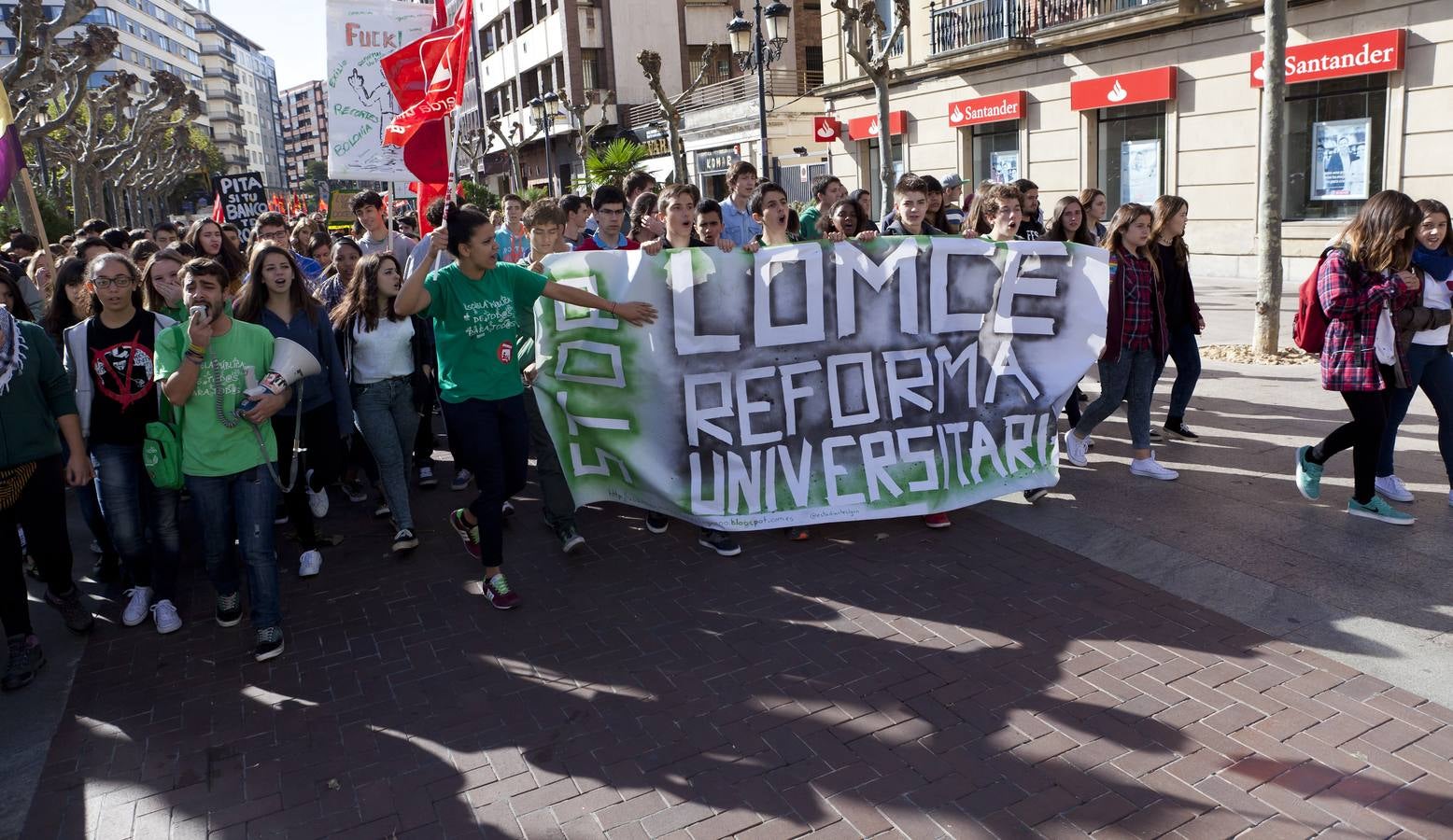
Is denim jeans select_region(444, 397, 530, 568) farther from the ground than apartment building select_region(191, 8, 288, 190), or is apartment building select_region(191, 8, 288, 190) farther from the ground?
apartment building select_region(191, 8, 288, 190)

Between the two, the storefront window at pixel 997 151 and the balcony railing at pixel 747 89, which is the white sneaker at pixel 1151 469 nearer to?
the storefront window at pixel 997 151

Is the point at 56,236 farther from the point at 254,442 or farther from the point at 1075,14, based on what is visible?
the point at 254,442

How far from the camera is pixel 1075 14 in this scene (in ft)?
66.0

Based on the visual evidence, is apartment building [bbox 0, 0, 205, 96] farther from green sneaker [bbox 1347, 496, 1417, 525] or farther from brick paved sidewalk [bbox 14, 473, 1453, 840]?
green sneaker [bbox 1347, 496, 1417, 525]

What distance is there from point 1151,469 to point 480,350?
166 inches

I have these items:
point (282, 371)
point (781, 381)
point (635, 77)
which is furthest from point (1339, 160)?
point (635, 77)

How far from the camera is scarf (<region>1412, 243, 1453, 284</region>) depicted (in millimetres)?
5480

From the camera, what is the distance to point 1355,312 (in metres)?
5.42

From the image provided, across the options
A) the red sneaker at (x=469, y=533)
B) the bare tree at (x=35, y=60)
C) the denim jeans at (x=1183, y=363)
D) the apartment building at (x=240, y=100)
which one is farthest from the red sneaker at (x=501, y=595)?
the apartment building at (x=240, y=100)

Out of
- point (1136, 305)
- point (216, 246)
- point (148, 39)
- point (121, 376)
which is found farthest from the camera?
point (148, 39)

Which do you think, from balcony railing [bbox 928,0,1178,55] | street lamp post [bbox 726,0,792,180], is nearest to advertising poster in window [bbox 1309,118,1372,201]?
balcony railing [bbox 928,0,1178,55]

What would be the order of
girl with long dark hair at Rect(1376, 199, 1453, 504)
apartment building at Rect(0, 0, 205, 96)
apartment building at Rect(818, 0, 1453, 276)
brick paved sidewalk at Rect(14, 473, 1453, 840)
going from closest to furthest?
1. brick paved sidewalk at Rect(14, 473, 1453, 840)
2. girl with long dark hair at Rect(1376, 199, 1453, 504)
3. apartment building at Rect(818, 0, 1453, 276)
4. apartment building at Rect(0, 0, 205, 96)

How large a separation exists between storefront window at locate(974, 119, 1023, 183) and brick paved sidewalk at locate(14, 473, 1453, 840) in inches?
730

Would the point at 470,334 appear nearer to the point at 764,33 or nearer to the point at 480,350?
the point at 480,350
